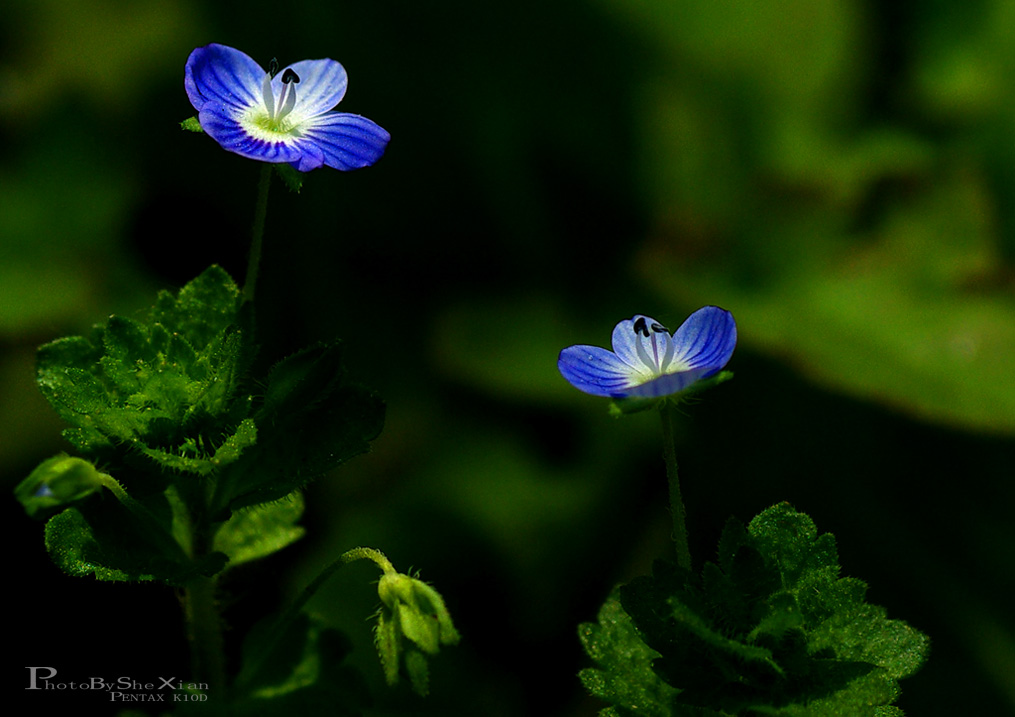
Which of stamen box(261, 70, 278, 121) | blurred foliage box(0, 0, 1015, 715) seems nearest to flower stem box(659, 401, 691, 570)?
stamen box(261, 70, 278, 121)

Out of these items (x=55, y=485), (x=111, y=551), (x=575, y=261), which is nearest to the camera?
(x=55, y=485)

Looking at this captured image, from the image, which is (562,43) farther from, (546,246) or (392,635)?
(392,635)

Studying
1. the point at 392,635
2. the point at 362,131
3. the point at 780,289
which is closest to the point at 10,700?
the point at 392,635

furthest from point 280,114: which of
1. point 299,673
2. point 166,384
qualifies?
point 299,673

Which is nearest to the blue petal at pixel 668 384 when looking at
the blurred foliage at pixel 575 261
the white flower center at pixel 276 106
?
the white flower center at pixel 276 106

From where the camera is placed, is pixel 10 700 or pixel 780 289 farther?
pixel 780 289

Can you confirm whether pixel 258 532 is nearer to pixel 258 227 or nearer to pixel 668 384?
pixel 258 227

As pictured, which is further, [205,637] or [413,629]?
[205,637]
